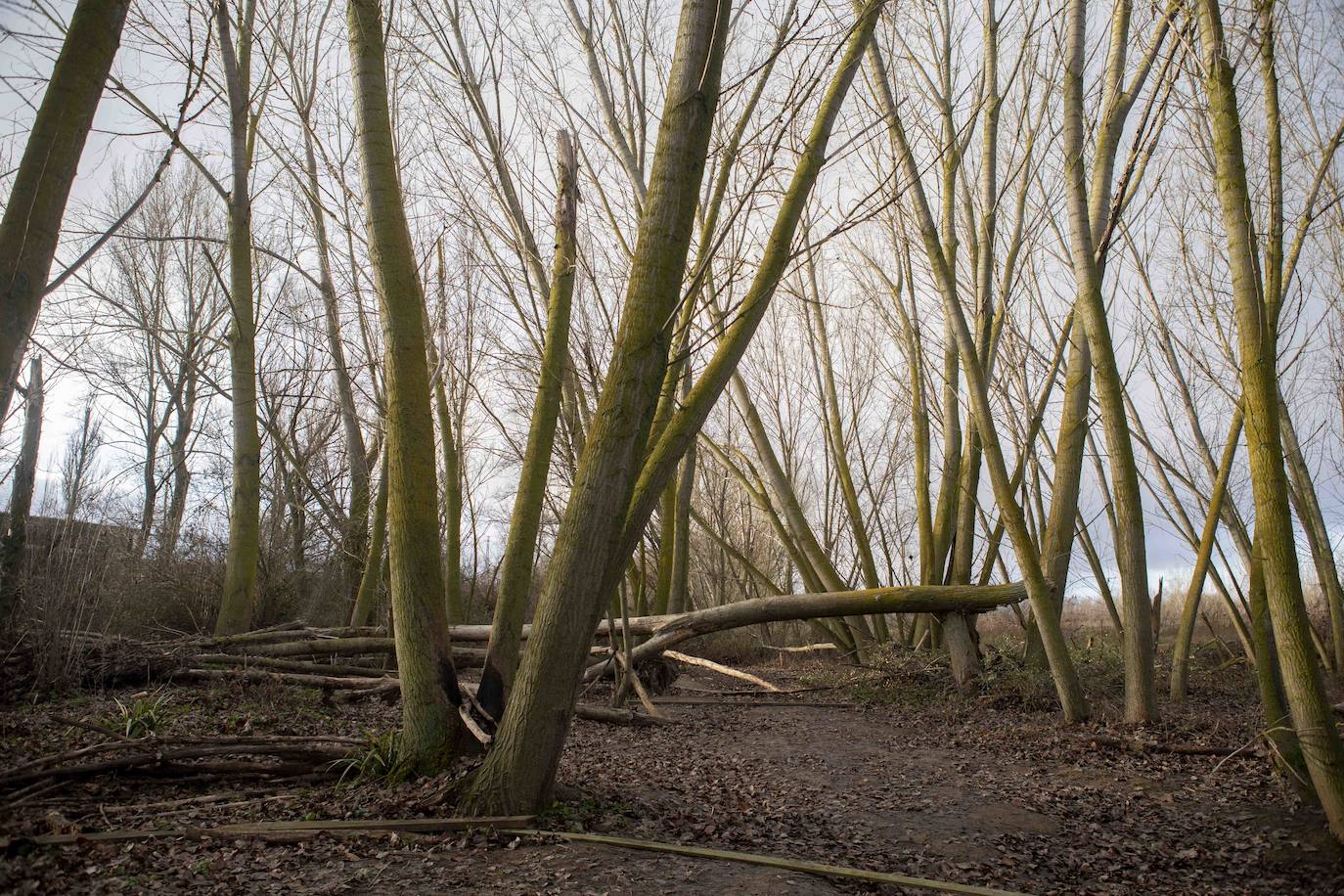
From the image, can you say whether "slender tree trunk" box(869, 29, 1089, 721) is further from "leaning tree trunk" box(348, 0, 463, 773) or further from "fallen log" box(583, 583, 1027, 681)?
"leaning tree trunk" box(348, 0, 463, 773)

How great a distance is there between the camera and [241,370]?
823 cm

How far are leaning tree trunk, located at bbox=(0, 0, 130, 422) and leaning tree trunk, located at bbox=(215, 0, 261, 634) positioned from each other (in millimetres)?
5751

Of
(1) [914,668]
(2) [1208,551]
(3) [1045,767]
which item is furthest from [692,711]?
(2) [1208,551]

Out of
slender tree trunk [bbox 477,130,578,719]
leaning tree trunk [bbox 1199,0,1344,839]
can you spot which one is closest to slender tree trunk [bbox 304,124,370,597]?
slender tree trunk [bbox 477,130,578,719]

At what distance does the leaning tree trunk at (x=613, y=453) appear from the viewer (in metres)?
3.15

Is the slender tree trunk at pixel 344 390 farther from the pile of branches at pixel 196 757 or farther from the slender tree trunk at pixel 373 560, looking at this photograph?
the pile of branches at pixel 196 757

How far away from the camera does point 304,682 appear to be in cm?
650

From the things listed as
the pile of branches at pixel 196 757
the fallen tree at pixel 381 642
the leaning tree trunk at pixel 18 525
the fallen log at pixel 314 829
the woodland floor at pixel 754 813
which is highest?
the leaning tree trunk at pixel 18 525

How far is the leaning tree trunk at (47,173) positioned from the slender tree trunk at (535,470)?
2.41 meters

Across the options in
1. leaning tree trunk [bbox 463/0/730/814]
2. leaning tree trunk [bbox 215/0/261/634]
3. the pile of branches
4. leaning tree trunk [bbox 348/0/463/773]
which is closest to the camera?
leaning tree trunk [bbox 463/0/730/814]

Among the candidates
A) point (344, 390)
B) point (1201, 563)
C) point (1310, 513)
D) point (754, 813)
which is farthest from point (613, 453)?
point (1310, 513)

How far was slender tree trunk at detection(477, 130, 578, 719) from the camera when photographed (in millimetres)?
4113

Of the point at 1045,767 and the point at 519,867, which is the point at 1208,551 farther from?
the point at 519,867

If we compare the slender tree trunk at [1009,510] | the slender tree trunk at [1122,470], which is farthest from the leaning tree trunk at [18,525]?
the slender tree trunk at [1122,470]
